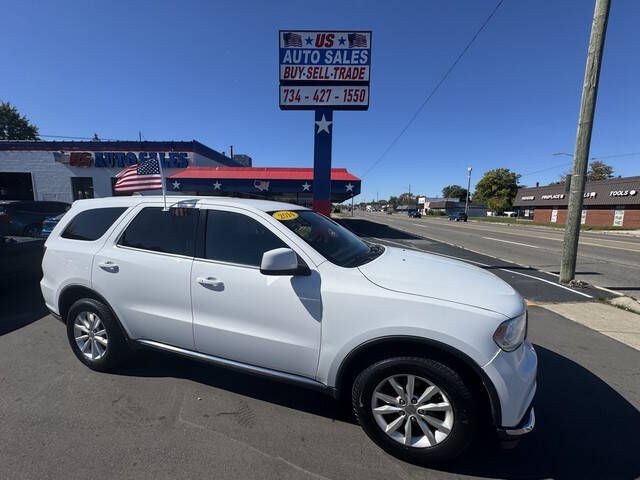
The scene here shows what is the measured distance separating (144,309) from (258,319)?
3.97 ft

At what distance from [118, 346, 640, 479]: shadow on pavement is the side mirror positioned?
1293 mm

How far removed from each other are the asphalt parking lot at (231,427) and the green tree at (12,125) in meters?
59.2

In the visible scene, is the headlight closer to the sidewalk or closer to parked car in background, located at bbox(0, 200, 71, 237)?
the sidewalk

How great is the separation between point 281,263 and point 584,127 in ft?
26.1

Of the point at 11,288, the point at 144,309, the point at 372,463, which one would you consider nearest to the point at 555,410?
the point at 372,463

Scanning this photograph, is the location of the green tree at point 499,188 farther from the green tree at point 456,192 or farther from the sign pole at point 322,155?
the sign pole at point 322,155

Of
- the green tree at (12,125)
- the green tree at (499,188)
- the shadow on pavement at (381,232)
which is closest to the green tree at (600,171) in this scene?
the green tree at (499,188)

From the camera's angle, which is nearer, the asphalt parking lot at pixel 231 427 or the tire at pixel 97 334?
the asphalt parking lot at pixel 231 427

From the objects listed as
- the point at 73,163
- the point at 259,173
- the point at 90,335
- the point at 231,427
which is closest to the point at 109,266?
the point at 90,335

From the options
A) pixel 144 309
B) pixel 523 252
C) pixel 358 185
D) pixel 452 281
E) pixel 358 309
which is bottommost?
pixel 523 252

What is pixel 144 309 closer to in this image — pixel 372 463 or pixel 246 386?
pixel 246 386

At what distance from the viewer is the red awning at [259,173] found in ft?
58.8

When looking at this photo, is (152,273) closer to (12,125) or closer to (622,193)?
(622,193)

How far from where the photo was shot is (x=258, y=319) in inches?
98.9
